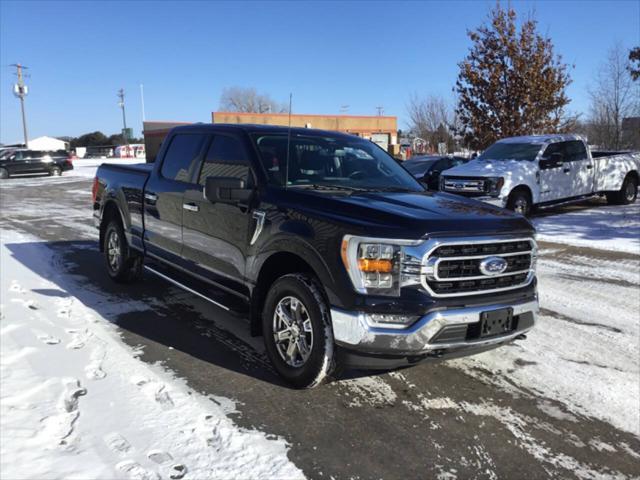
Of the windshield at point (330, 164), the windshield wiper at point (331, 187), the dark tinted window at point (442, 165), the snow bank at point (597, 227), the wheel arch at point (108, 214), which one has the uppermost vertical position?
the windshield at point (330, 164)

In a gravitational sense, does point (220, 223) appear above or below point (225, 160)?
below

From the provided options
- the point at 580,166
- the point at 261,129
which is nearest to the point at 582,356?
the point at 261,129

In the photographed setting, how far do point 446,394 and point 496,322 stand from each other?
27.5 inches

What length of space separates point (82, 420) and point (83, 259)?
5270 millimetres

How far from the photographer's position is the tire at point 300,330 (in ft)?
11.1

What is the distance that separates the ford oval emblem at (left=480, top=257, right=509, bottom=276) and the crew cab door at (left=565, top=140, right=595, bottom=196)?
33.9 ft

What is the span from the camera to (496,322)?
336cm

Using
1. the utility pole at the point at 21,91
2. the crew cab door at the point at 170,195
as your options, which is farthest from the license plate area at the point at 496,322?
the utility pole at the point at 21,91

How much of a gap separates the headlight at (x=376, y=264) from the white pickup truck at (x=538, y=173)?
7.97m

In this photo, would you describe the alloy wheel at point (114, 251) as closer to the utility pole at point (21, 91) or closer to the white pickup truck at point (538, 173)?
the white pickup truck at point (538, 173)

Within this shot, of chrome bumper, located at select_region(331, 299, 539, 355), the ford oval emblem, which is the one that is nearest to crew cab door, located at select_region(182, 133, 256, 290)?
chrome bumper, located at select_region(331, 299, 539, 355)

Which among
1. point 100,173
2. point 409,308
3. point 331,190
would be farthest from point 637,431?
A: point 100,173

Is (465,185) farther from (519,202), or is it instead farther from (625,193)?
(625,193)

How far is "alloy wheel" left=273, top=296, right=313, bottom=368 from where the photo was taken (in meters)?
3.57
